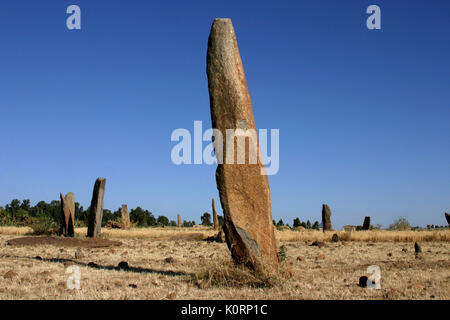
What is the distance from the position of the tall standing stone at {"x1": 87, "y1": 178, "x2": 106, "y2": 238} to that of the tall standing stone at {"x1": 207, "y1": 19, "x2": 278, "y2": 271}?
14649 mm

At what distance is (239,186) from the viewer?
702 centimetres

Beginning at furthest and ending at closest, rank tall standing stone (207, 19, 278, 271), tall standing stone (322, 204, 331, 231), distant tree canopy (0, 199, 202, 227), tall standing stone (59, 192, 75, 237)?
1. distant tree canopy (0, 199, 202, 227)
2. tall standing stone (322, 204, 331, 231)
3. tall standing stone (59, 192, 75, 237)
4. tall standing stone (207, 19, 278, 271)

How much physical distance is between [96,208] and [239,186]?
15000mm

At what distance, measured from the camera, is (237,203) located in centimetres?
700

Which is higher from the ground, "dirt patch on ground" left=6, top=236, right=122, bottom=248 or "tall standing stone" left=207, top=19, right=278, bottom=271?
"tall standing stone" left=207, top=19, right=278, bottom=271

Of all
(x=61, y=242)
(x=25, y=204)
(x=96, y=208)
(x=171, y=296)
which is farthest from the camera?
(x=25, y=204)

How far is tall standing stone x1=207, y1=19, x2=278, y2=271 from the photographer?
22.7ft

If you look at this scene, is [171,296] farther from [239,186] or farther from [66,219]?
[66,219]

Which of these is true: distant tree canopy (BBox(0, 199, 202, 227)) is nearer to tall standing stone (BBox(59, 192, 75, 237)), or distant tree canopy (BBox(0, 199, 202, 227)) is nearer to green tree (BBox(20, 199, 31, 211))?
green tree (BBox(20, 199, 31, 211))

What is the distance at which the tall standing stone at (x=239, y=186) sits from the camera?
6910 millimetres

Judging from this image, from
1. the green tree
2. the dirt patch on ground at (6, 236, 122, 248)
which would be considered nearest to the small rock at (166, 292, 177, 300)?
the dirt patch on ground at (6, 236, 122, 248)

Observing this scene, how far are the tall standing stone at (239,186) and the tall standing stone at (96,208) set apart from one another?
14649 mm

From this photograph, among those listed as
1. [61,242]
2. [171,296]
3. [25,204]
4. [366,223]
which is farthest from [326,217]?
[25,204]
